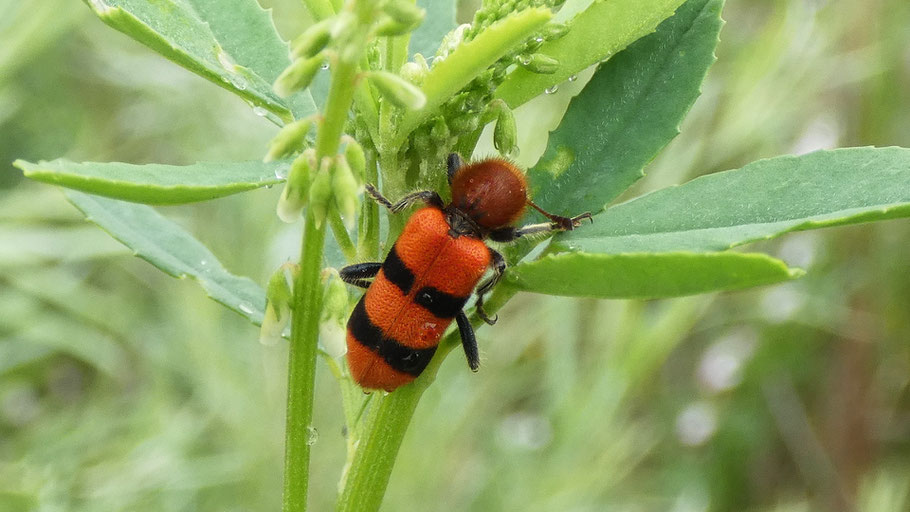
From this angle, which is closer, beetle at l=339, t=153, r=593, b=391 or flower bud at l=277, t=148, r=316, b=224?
flower bud at l=277, t=148, r=316, b=224

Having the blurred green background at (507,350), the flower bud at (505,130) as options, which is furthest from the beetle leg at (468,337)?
the blurred green background at (507,350)

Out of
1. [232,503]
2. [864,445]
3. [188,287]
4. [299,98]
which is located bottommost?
[864,445]

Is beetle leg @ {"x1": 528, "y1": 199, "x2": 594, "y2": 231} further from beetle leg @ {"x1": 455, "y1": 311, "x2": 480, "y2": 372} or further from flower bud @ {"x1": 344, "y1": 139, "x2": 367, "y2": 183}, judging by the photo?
flower bud @ {"x1": 344, "y1": 139, "x2": 367, "y2": 183}

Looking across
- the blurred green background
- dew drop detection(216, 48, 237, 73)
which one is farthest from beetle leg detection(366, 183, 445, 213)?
the blurred green background

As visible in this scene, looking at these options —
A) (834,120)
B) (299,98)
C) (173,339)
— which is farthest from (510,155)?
(834,120)

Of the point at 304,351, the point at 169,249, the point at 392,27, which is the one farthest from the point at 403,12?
the point at 169,249

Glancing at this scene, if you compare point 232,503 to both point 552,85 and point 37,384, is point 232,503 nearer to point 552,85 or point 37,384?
point 37,384
